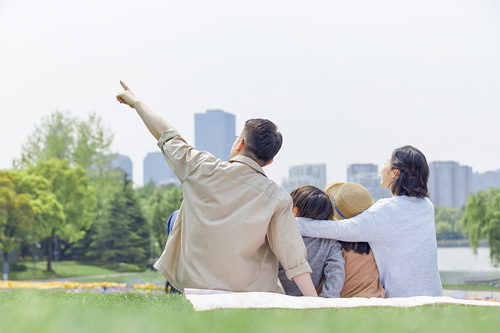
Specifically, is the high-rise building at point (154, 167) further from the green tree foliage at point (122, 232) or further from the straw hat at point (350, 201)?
→ the straw hat at point (350, 201)

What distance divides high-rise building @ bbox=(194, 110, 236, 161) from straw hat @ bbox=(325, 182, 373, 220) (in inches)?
3085

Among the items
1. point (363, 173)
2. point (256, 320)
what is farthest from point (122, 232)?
point (256, 320)

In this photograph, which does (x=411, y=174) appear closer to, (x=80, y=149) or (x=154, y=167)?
(x=80, y=149)

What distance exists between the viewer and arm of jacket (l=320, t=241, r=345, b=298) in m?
3.50

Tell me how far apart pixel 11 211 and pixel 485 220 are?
24577mm

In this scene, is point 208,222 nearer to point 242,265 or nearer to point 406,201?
point 242,265

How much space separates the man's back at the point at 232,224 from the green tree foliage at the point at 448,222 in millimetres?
54168

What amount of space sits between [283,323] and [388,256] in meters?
1.78

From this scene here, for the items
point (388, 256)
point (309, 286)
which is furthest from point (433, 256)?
point (309, 286)

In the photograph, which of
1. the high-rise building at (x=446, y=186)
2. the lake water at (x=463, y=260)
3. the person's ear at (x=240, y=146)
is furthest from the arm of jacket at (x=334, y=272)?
the high-rise building at (x=446, y=186)

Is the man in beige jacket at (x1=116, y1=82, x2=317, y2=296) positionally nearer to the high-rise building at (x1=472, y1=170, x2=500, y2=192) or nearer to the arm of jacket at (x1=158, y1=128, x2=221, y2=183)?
the arm of jacket at (x1=158, y1=128, x2=221, y2=183)

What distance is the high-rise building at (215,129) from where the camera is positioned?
86.3m

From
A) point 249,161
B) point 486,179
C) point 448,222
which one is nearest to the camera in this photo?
point 249,161

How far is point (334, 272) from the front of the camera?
3562 mm
